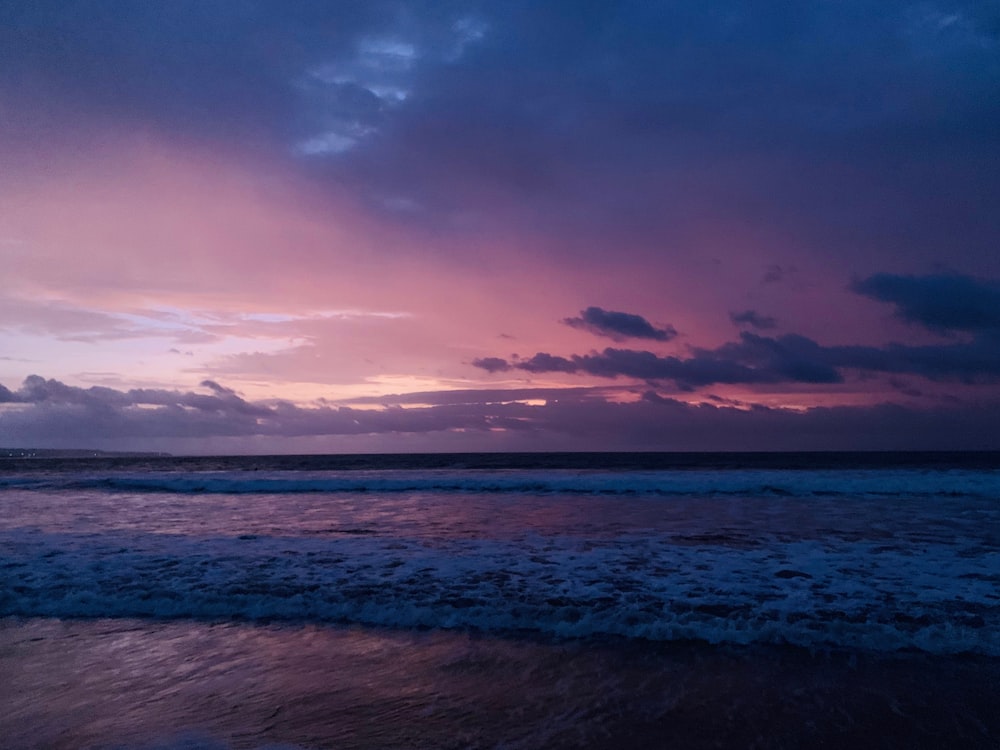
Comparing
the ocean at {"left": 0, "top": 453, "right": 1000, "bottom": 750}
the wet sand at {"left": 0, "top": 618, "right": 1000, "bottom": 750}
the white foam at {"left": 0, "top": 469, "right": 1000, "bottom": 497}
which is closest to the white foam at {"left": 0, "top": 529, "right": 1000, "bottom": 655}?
the ocean at {"left": 0, "top": 453, "right": 1000, "bottom": 750}

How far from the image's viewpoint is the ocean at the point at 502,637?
4.81 metres

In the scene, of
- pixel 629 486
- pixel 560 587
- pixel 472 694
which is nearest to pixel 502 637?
pixel 472 694

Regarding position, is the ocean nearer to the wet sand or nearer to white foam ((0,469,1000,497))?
the wet sand

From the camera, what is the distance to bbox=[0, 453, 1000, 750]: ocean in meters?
4.81

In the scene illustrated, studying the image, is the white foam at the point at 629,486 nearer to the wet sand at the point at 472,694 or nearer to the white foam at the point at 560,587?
the white foam at the point at 560,587

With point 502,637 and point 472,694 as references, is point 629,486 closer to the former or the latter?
point 502,637

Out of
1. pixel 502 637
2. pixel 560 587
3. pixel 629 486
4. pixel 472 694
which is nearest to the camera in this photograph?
pixel 472 694

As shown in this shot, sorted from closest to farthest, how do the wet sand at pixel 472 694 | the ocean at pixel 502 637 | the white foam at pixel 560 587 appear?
the wet sand at pixel 472 694 → the ocean at pixel 502 637 → the white foam at pixel 560 587

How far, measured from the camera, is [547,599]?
8.23m

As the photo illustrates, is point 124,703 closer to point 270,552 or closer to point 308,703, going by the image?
point 308,703

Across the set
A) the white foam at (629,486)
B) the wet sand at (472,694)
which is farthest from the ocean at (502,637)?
the white foam at (629,486)

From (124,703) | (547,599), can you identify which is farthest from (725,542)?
(124,703)

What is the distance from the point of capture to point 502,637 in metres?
6.91

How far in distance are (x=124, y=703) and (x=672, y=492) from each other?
2307 centimetres
